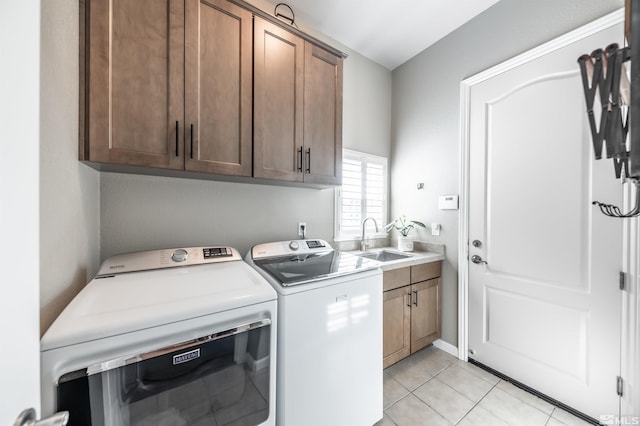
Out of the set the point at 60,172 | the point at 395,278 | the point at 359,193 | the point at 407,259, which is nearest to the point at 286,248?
the point at 395,278

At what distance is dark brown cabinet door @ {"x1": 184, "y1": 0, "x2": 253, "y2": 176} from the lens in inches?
49.4

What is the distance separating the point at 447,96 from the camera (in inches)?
87.4

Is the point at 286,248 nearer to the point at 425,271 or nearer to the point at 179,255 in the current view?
the point at 179,255

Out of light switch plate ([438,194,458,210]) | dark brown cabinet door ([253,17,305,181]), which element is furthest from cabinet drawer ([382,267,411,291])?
dark brown cabinet door ([253,17,305,181])

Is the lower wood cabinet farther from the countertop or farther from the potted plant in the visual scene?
the potted plant

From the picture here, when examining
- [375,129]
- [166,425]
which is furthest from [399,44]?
[166,425]

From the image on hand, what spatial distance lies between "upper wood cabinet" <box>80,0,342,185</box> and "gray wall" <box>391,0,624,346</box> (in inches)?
46.4

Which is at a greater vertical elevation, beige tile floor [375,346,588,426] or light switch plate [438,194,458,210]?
light switch plate [438,194,458,210]

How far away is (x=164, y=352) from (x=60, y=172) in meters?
0.76

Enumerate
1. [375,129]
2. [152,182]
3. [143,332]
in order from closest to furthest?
[143,332], [152,182], [375,129]

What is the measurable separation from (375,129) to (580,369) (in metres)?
2.48

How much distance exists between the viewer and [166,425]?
832 millimetres

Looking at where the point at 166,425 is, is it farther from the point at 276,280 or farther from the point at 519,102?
the point at 519,102

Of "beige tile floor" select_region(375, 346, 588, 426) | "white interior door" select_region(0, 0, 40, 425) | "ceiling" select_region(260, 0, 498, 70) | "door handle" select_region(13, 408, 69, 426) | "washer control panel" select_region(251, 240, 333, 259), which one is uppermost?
"ceiling" select_region(260, 0, 498, 70)
